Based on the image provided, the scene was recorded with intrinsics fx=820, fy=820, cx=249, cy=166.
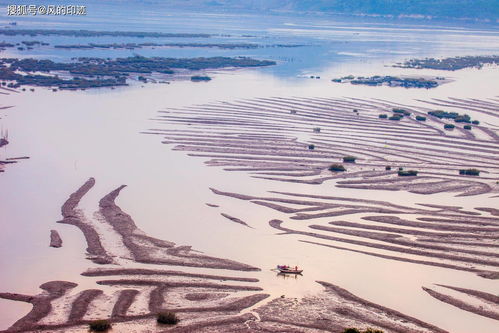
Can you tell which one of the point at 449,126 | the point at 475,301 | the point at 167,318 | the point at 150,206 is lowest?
the point at 475,301

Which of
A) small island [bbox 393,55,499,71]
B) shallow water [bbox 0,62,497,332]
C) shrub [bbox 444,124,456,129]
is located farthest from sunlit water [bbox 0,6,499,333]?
small island [bbox 393,55,499,71]

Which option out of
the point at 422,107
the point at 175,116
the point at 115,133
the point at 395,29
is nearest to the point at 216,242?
the point at 115,133

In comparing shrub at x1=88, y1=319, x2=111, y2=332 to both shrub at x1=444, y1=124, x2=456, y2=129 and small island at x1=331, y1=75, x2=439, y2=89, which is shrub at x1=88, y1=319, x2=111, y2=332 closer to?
shrub at x1=444, y1=124, x2=456, y2=129

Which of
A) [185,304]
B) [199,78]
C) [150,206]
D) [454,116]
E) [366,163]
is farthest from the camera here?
[199,78]

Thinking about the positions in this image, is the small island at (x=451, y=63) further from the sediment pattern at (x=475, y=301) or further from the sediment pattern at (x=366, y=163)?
the sediment pattern at (x=475, y=301)

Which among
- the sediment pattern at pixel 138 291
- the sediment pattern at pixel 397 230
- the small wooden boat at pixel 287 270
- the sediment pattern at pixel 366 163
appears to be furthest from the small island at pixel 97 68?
the small wooden boat at pixel 287 270

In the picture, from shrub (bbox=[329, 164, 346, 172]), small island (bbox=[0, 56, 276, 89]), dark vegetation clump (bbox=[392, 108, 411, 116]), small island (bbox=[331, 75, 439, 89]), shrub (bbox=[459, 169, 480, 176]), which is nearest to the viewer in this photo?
shrub (bbox=[459, 169, 480, 176])

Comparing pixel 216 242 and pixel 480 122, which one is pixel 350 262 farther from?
pixel 480 122

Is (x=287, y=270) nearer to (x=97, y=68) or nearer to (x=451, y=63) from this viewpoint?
(x=97, y=68)

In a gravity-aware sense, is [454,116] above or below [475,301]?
above

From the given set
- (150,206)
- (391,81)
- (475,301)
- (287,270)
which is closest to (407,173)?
(150,206)

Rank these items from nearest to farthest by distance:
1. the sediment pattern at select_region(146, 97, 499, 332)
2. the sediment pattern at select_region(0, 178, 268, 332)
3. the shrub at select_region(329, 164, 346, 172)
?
Result: the sediment pattern at select_region(0, 178, 268, 332)
the sediment pattern at select_region(146, 97, 499, 332)
the shrub at select_region(329, 164, 346, 172)

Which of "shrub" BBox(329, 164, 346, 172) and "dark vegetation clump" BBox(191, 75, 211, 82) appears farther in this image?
"dark vegetation clump" BBox(191, 75, 211, 82)
